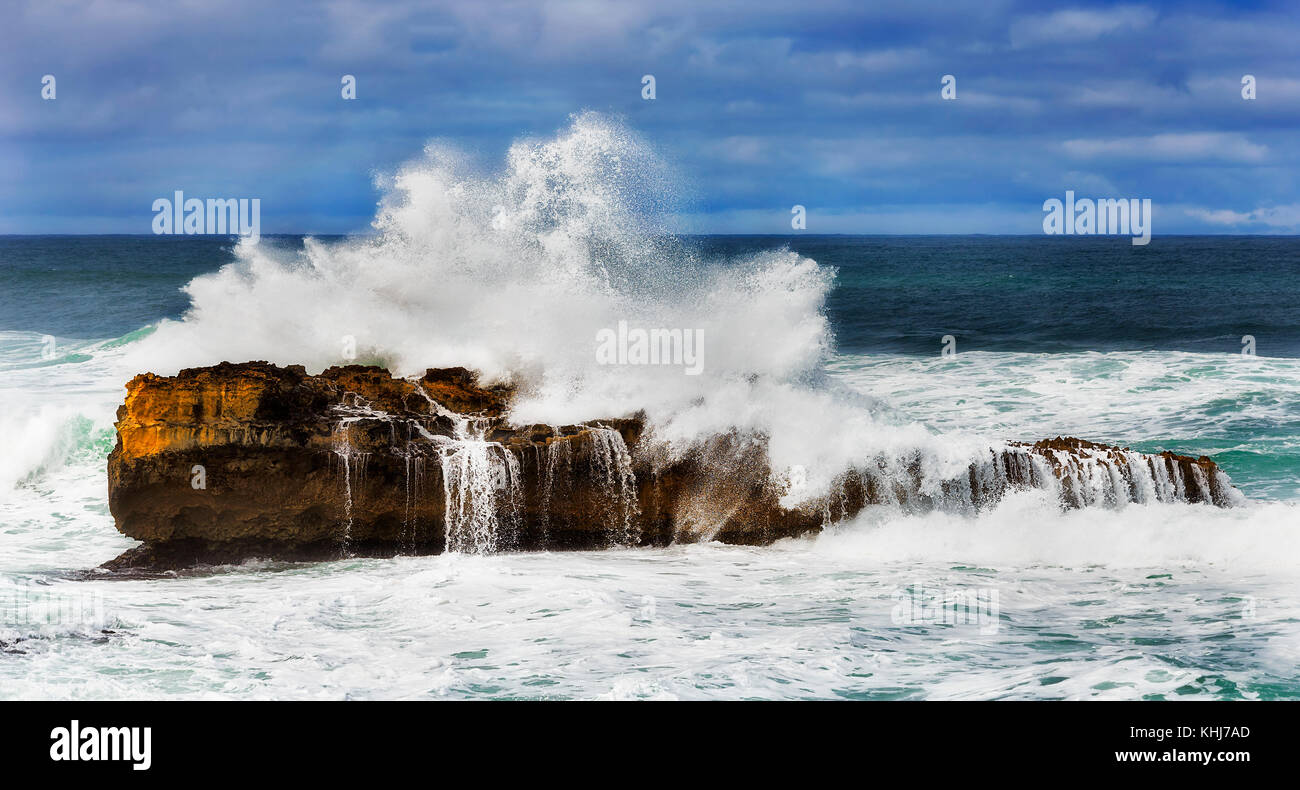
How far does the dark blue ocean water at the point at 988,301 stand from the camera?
28188 mm

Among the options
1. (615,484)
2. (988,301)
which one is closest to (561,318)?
(615,484)

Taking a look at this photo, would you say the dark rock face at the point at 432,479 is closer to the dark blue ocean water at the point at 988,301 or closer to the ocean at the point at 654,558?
the ocean at the point at 654,558

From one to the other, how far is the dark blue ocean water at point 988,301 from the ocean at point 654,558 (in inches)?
97.0

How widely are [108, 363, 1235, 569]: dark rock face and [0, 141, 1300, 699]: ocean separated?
210 millimetres

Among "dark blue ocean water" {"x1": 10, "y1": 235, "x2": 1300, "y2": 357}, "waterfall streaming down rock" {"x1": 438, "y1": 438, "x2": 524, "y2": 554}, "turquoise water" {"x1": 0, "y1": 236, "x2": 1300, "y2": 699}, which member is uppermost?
"dark blue ocean water" {"x1": 10, "y1": 235, "x2": 1300, "y2": 357}

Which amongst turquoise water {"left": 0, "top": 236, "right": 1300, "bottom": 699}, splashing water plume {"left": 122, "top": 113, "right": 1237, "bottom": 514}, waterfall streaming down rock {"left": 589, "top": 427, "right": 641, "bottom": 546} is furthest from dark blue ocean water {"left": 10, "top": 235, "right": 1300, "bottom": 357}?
turquoise water {"left": 0, "top": 236, "right": 1300, "bottom": 699}

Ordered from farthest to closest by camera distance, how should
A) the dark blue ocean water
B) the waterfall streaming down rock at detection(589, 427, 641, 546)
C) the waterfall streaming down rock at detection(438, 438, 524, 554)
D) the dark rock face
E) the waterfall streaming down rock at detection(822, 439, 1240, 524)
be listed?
the dark blue ocean water, the waterfall streaming down rock at detection(822, 439, 1240, 524), the waterfall streaming down rock at detection(589, 427, 641, 546), the waterfall streaming down rock at detection(438, 438, 524, 554), the dark rock face

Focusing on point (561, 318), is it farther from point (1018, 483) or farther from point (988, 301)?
point (988, 301)

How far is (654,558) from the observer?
8859 mm

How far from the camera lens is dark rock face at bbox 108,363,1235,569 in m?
8.56

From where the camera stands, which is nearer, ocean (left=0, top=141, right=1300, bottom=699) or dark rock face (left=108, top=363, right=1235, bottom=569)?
ocean (left=0, top=141, right=1300, bottom=699)

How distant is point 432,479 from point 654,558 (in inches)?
70.0

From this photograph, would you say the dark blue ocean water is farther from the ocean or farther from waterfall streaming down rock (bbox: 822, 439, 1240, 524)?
waterfall streaming down rock (bbox: 822, 439, 1240, 524)

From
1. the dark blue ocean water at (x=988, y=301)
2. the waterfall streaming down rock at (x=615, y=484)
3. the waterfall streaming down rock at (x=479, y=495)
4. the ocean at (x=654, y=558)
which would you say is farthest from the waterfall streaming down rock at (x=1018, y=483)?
the dark blue ocean water at (x=988, y=301)
